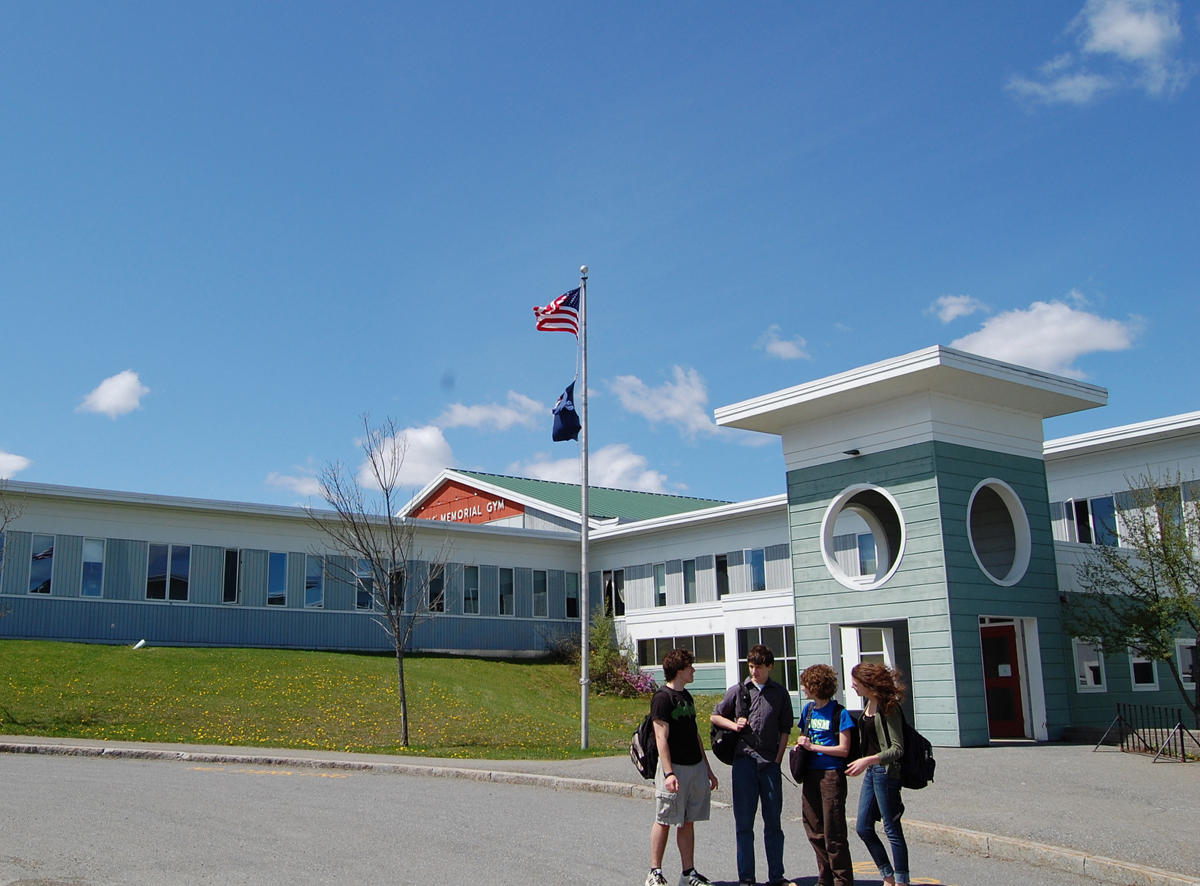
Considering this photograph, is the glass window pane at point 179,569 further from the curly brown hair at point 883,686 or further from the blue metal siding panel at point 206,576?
the curly brown hair at point 883,686

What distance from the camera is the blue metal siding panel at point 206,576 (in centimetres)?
3175

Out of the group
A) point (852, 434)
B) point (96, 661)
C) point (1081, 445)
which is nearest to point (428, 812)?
point (852, 434)

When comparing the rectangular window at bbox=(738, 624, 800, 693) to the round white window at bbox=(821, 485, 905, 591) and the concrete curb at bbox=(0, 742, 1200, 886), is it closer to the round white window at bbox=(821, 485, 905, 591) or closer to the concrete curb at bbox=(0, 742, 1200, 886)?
the round white window at bbox=(821, 485, 905, 591)

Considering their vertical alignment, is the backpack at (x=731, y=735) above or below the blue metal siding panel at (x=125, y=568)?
below

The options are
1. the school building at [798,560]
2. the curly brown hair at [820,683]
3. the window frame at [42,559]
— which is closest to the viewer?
the curly brown hair at [820,683]

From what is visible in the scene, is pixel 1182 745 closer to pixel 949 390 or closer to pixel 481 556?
pixel 949 390

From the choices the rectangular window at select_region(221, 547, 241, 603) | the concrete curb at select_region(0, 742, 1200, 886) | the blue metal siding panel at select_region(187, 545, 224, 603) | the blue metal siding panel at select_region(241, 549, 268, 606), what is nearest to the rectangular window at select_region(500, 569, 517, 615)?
the blue metal siding panel at select_region(241, 549, 268, 606)

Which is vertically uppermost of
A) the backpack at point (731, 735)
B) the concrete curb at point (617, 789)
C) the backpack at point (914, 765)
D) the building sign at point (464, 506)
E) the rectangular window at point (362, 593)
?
the building sign at point (464, 506)

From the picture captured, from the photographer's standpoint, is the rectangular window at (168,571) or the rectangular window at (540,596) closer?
the rectangular window at (168,571)

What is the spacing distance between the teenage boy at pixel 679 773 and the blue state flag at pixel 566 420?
45.2 feet

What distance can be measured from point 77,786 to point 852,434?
47.6ft

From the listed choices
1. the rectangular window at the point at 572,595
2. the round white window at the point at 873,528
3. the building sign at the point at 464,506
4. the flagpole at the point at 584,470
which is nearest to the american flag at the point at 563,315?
the flagpole at the point at 584,470

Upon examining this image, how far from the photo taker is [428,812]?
11367mm

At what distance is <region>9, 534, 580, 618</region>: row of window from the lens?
29406mm
